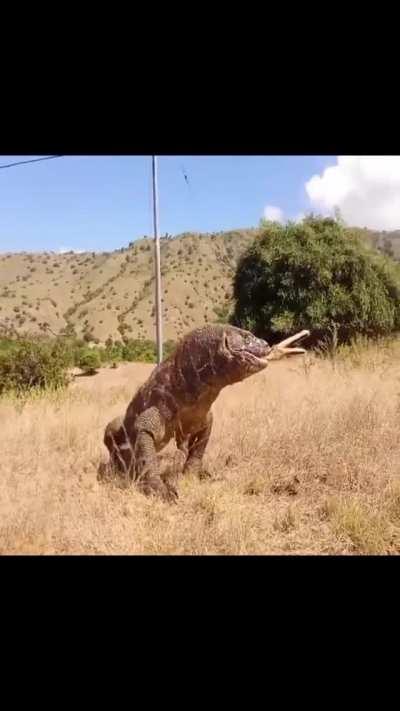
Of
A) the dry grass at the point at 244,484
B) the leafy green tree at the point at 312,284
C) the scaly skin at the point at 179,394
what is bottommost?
the dry grass at the point at 244,484

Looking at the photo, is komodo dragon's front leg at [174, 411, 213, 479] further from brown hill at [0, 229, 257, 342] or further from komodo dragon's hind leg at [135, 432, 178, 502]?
brown hill at [0, 229, 257, 342]

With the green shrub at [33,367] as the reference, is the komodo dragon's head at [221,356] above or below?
above

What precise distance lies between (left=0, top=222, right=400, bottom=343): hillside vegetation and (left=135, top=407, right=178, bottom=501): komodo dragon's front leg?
2644 cm

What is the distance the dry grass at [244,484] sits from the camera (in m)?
4.20

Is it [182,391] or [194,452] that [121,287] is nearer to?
[194,452]

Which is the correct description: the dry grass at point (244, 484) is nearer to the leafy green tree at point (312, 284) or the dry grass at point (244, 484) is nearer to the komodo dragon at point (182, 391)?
the komodo dragon at point (182, 391)

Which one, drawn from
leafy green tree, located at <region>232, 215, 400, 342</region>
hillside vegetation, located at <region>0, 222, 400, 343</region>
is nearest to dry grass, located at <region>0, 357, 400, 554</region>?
leafy green tree, located at <region>232, 215, 400, 342</region>

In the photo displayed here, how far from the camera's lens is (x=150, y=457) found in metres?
4.97

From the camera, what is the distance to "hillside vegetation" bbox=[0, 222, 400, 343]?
36.9m

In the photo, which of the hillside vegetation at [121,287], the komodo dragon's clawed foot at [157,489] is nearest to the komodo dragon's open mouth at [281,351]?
the komodo dragon's clawed foot at [157,489]

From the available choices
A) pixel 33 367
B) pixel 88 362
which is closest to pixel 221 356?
pixel 33 367

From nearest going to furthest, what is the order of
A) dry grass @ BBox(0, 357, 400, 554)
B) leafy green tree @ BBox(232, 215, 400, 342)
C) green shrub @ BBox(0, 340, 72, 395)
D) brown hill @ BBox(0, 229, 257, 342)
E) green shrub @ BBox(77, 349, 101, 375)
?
1. dry grass @ BBox(0, 357, 400, 554)
2. green shrub @ BBox(0, 340, 72, 395)
3. leafy green tree @ BBox(232, 215, 400, 342)
4. green shrub @ BBox(77, 349, 101, 375)
5. brown hill @ BBox(0, 229, 257, 342)
